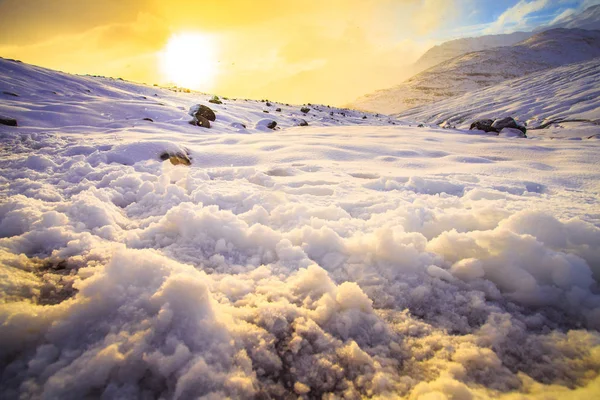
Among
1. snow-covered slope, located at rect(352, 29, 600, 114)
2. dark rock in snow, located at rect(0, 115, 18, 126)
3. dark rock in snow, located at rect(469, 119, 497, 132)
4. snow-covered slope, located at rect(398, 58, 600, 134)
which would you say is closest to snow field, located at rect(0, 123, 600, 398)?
dark rock in snow, located at rect(0, 115, 18, 126)

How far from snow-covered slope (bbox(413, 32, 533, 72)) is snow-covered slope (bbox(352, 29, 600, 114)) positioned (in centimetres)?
3949

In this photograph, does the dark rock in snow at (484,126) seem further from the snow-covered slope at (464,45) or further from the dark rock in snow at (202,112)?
the snow-covered slope at (464,45)

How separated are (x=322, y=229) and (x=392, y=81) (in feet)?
291

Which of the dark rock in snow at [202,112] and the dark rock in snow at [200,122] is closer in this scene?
the dark rock in snow at [200,122]

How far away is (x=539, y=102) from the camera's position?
16.0m

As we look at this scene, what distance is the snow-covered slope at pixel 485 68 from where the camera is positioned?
3009cm

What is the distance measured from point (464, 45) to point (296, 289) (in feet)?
339

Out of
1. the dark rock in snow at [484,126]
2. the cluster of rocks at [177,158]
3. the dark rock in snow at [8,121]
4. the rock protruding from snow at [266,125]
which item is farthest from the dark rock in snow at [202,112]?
the dark rock in snow at [484,126]

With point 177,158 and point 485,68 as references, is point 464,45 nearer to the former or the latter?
point 485,68

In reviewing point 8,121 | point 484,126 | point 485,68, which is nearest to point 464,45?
point 485,68

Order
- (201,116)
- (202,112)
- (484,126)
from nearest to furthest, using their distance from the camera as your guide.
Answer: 1. (201,116)
2. (202,112)
3. (484,126)

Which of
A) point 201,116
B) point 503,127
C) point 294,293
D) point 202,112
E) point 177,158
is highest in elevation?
point 202,112

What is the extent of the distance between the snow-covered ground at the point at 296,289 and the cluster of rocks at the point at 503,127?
6.73 m

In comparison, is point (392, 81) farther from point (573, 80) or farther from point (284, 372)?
point (284, 372)
